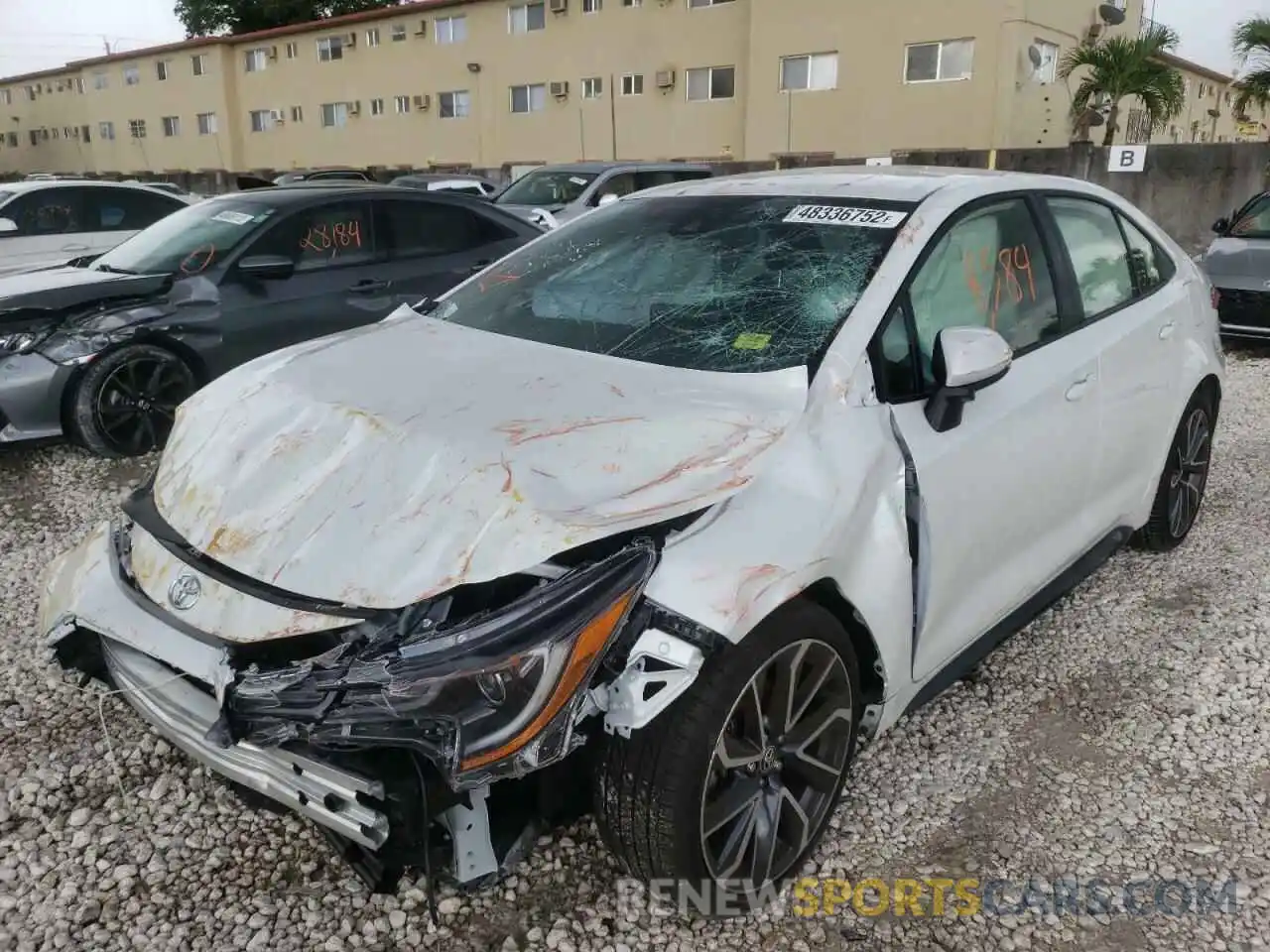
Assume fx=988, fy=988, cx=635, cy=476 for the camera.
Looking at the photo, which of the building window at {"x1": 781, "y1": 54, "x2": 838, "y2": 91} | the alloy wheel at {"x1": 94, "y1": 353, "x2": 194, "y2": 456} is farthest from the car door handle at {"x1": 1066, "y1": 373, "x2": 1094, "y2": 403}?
the building window at {"x1": 781, "y1": 54, "x2": 838, "y2": 91}

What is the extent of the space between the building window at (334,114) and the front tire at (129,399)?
31550mm

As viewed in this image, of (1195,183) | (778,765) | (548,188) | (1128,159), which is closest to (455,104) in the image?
(548,188)

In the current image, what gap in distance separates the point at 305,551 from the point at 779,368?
1.24 m

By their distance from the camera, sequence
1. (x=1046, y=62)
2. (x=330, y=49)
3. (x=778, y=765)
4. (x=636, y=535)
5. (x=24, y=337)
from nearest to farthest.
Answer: (x=636, y=535) < (x=778, y=765) < (x=24, y=337) < (x=1046, y=62) < (x=330, y=49)

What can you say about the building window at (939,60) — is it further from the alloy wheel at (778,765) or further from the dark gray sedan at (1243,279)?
the alloy wheel at (778,765)

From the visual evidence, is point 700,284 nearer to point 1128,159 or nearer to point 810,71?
point 1128,159

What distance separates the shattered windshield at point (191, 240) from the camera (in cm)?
607

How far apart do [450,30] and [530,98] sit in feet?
12.9

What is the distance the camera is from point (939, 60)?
838 inches

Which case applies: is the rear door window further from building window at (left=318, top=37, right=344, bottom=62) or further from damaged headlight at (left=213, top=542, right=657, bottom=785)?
building window at (left=318, top=37, right=344, bottom=62)

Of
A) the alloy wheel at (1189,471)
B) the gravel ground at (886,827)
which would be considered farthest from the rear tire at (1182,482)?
the gravel ground at (886,827)

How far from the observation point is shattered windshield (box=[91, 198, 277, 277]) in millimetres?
6074

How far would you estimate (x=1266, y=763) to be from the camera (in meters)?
2.96

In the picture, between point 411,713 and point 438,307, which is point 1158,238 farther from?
point 411,713
